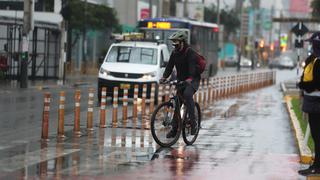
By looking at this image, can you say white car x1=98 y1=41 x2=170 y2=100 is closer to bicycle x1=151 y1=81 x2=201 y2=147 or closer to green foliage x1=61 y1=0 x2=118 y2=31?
bicycle x1=151 y1=81 x2=201 y2=147

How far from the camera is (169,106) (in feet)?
43.2

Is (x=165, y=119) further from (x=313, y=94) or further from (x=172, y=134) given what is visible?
(x=313, y=94)

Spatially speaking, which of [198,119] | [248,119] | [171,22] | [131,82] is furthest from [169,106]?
[171,22]

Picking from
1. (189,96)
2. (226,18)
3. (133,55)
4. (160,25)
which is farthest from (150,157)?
(226,18)

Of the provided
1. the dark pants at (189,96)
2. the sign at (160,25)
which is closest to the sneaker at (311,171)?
the dark pants at (189,96)

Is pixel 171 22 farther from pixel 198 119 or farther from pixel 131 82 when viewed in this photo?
pixel 198 119

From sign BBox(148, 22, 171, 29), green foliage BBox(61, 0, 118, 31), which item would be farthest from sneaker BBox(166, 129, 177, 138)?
green foliage BBox(61, 0, 118, 31)

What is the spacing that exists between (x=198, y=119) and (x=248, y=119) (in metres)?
5.94

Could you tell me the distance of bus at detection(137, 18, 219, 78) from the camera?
37.0m

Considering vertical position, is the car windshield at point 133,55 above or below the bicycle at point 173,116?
above

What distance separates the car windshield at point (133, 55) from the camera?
83.6 feet

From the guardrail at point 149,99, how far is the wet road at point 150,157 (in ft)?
1.37

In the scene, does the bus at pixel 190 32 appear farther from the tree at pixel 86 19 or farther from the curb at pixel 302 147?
the curb at pixel 302 147

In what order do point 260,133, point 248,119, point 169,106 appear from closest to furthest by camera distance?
point 169,106 < point 260,133 < point 248,119
